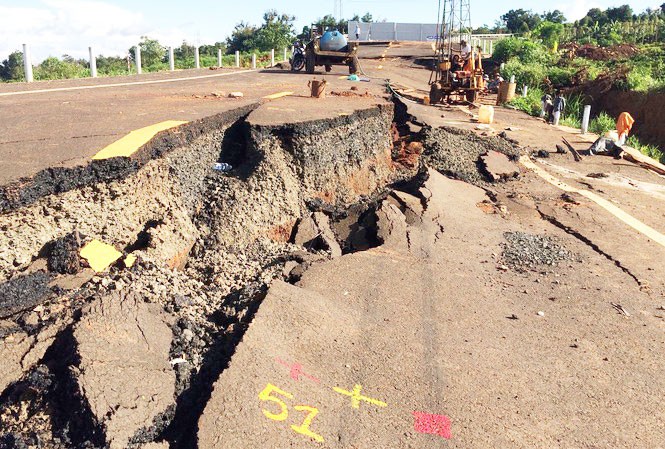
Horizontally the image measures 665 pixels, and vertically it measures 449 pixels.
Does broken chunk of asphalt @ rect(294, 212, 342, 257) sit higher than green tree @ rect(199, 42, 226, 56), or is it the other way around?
green tree @ rect(199, 42, 226, 56)

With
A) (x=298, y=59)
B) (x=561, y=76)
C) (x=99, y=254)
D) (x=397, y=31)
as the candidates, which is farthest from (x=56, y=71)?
(x=397, y=31)

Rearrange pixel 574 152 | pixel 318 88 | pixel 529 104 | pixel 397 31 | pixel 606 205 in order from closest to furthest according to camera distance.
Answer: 1. pixel 606 205
2. pixel 318 88
3. pixel 574 152
4. pixel 529 104
5. pixel 397 31

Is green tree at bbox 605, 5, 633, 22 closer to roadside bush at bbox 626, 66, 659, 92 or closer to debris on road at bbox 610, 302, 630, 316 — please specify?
roadside bush at bbox 626, 66, 659, 92

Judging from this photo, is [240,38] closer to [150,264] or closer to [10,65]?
[10,65]

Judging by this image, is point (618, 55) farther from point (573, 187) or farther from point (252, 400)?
point (252, 400)

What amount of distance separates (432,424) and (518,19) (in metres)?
76.7

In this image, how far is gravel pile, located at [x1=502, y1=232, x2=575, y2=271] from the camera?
6.08 m

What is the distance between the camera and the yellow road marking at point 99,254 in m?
4.15

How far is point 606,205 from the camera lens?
888cm

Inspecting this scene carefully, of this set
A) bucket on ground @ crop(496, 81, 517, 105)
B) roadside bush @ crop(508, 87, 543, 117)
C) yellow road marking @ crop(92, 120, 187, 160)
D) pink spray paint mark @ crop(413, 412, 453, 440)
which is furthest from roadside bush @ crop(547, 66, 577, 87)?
pink spray paint mark @ crop(413, 412, 453, 440)

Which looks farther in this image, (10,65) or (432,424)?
(10,65)

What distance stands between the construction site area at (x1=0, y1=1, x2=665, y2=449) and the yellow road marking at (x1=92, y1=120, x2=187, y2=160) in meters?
0.03

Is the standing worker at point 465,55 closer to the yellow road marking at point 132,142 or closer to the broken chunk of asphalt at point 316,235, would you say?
the broken chunk of asphalt at point 316,235

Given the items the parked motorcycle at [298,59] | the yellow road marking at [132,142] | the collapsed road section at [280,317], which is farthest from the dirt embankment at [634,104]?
the yellow road marking at [132,142]
